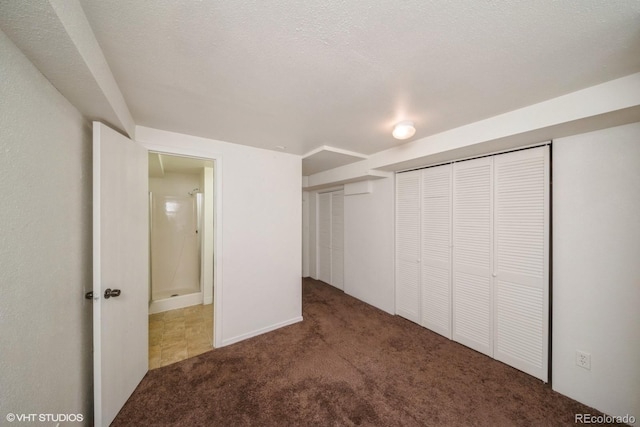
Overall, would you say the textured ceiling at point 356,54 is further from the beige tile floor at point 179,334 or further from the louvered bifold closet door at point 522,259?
the beige tile floor at point 179,334

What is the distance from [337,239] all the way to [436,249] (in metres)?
1.89

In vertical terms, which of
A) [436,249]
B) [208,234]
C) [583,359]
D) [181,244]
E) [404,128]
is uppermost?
[404,128]

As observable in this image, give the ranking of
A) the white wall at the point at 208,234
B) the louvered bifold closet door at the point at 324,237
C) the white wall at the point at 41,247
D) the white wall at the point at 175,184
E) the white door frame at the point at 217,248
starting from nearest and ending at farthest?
the white wall at the point at 41,247, the white door frame at the point at 217,248, the white wall at the point at 208,234, the white wall at the point at 175,184, the louvered bifold closet door at the point at 324,237

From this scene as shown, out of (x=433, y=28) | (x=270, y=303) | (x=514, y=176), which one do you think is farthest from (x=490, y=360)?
(x=433, y=28)

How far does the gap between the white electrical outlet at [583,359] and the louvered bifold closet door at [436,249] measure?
38.2 inches

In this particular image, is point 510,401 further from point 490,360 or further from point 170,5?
point 170,5

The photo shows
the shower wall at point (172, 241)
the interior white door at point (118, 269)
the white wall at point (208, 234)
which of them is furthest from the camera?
the shower wall at point (172, 241)

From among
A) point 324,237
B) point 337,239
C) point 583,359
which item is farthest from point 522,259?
point 324,237

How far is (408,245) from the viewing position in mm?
2945

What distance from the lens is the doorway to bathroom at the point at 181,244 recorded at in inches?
119

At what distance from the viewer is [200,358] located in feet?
6.97

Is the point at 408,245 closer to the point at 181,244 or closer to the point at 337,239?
the point at 337,239

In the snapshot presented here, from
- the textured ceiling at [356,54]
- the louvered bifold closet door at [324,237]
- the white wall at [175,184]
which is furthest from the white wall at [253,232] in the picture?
the white wall at [175,184]

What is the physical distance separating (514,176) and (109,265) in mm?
3315
